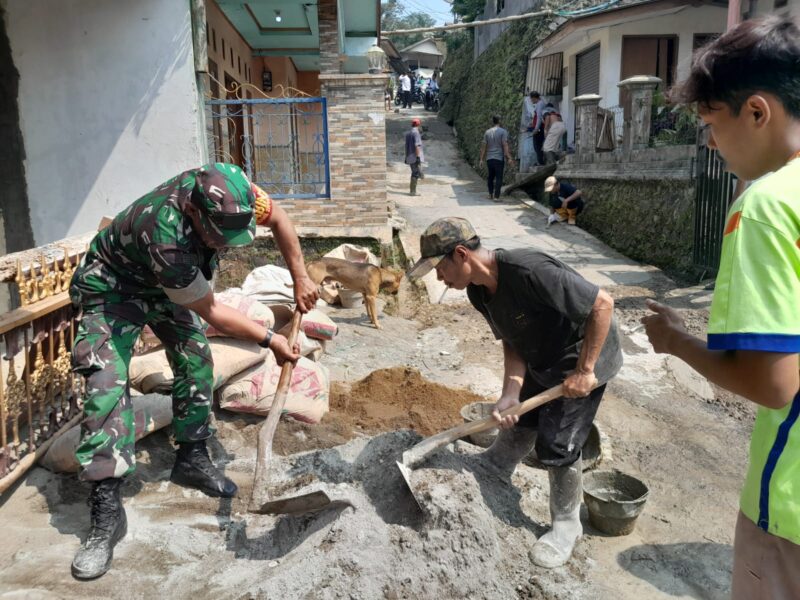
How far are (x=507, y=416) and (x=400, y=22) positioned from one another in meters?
67.2

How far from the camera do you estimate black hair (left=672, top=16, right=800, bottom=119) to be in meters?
1.25

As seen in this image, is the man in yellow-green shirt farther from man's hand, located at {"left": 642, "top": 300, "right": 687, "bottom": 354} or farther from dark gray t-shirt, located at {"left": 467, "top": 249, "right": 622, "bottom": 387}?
dark gray t-shirt, located at {"left": 467, "top": 249, "right": 622, "bottom": 387}

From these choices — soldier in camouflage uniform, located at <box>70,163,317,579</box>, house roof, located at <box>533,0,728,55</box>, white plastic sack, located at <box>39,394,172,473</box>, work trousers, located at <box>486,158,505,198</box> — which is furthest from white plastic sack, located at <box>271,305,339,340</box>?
work trousers, located at <box>486,158,505,198</box>

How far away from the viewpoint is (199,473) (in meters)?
3.38

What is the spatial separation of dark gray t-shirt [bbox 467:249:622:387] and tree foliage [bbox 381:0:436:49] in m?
32.6

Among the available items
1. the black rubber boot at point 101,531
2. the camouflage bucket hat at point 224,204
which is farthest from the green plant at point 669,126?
the black rubber boot at point 101,531

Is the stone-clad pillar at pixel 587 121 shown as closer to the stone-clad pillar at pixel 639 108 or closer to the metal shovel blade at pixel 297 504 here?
the stone-clad pillar at pixel 639 108

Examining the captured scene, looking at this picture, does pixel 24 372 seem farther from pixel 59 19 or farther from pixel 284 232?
pixel 59 19

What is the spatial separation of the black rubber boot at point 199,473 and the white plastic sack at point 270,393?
61 centimetres

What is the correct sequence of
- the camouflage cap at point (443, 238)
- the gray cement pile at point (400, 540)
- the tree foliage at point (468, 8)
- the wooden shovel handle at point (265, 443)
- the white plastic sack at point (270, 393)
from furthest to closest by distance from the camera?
the tree foliage at point (468, 8) → the white plastic sack at point (270, 393) → the wooden shovel handle at point (265, 443) → the camouflage cap at point (443, 238) → the gray cement pile at point (400, 540)

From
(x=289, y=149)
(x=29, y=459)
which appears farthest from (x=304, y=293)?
(x=289, y=149)

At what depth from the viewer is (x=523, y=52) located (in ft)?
59.1

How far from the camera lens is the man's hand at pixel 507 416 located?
2.76 m

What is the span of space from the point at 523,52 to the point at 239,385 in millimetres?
16347
